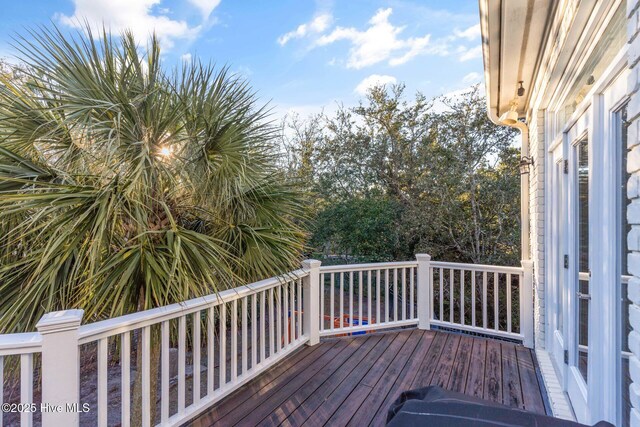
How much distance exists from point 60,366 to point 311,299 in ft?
7.48

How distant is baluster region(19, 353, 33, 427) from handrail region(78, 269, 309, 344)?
21 cm

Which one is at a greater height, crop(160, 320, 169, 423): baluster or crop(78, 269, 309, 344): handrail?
crop(78, 269, 309, 344): handrail

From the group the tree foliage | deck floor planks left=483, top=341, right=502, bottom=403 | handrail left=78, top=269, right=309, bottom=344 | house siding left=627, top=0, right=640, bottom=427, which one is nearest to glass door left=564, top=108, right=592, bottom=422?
deck floor planks left=483, top=341, right=502, bottom=403

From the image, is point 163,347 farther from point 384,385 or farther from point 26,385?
point 384,385

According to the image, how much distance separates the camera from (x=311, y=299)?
3.38 meters

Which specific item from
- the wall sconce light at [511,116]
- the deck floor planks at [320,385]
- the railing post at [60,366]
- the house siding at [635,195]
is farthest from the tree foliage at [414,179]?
the house siding at [635,195]

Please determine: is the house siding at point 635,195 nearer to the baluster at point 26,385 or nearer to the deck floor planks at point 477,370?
the deck floor planks at point 477,370

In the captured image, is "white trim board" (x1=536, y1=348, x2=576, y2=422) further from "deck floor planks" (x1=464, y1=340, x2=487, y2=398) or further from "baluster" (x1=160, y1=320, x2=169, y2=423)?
"baluster" (x1=160, y1=320, x2=169, y2=423)

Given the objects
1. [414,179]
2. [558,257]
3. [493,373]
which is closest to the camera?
[558,257]

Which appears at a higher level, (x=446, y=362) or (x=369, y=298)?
(x=369, y=298)

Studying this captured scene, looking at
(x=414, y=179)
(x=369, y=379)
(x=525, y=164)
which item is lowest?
(x=369, y=379)

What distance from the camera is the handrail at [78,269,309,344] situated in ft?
5.19

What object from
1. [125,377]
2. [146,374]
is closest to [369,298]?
[146,374]

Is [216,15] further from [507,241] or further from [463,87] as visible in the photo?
[507,241]
